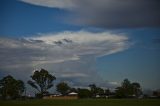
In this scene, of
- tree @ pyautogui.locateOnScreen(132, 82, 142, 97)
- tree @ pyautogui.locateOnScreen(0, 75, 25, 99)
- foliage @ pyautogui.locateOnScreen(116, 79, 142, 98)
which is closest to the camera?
tree @ pyautogui.locateOnScreen(0, 75, 25, 99)

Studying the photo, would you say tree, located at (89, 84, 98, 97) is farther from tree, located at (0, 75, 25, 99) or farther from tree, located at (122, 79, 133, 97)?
tree, located at (0, 75, 25, 99)

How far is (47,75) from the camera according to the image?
83.7 m

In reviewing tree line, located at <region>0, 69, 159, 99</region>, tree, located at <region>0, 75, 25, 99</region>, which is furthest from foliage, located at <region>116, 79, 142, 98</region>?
tree, located at <region>0, 75, 25, 99</region>

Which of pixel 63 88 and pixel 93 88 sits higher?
pixel 93 88

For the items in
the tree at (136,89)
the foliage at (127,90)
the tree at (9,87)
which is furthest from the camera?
the tree at (136,89)

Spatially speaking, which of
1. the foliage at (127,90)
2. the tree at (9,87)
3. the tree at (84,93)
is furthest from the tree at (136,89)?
the tree at (9,87)

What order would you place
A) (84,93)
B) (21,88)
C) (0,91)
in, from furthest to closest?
(84,93), (21,88), (0,91)

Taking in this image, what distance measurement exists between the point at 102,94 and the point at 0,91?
134ft

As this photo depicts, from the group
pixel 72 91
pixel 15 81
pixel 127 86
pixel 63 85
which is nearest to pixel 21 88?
Result: pixel 15 81

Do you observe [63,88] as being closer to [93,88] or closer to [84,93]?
[84,93]

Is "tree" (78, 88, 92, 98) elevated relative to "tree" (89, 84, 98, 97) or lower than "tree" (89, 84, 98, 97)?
lower

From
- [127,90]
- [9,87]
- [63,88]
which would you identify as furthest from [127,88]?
[9,87]

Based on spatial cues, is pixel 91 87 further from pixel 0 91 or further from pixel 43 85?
pixel 0 91

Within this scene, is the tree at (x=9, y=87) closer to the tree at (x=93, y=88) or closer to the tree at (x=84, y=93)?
the tree at (x=84, y=93)
